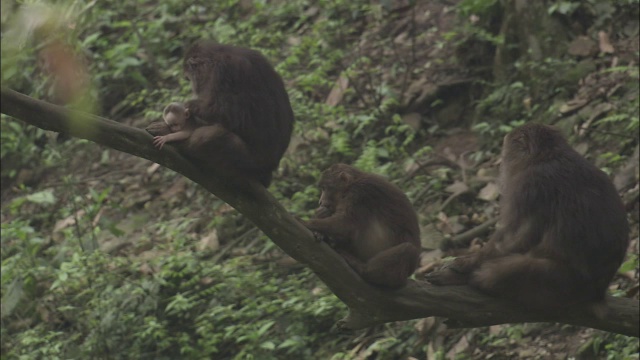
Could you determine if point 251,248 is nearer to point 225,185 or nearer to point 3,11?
point 225,185

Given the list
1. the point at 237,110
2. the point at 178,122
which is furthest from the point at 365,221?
the point at 178,122

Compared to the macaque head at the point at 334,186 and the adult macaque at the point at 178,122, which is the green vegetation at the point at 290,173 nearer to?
the adult macaque at the point at 178,122

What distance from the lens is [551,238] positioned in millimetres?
5035

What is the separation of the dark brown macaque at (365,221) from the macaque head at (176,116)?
2.87ft

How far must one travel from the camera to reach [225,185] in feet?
16.3

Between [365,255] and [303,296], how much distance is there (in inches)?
98.9

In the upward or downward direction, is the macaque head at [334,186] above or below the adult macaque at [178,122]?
below

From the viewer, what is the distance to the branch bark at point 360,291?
15.7ft

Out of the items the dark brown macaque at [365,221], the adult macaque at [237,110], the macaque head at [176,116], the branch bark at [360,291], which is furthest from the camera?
the dark brown macaque at [365,221]

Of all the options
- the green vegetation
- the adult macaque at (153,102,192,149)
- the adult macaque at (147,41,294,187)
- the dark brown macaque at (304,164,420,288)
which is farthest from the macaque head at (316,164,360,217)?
the green vegetation

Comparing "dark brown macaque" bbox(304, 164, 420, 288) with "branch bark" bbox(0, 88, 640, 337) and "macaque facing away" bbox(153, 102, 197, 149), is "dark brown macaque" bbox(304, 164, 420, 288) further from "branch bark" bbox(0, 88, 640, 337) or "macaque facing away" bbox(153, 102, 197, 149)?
"macaque facing away" bbox(153, 102, 197, 149)

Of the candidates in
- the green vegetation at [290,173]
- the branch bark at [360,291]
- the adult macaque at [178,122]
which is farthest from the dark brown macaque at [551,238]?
the green vegetation at [290,173]

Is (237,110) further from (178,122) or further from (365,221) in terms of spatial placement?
(365,221)

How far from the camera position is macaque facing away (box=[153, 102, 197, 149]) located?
486 centimetres
